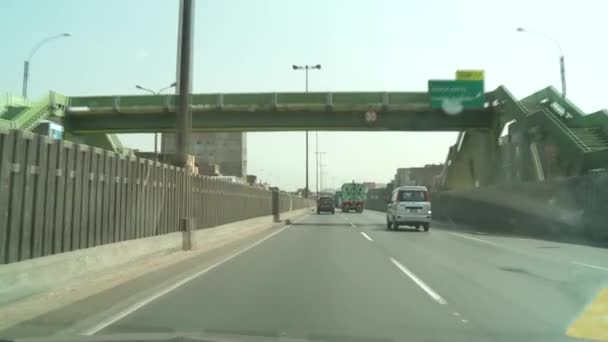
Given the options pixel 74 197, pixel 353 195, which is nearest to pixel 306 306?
pixel 74 197

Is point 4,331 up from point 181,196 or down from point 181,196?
down

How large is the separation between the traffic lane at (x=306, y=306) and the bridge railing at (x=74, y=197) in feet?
7.42

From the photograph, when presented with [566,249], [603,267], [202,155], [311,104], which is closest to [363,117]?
[311,104]

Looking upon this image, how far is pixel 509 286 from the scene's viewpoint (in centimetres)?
1262

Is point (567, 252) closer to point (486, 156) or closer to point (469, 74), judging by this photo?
point (469, 74)

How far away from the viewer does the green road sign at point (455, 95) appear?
149 feet

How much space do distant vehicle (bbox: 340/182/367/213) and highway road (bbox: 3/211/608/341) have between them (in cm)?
6485

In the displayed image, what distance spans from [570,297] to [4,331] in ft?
28.5

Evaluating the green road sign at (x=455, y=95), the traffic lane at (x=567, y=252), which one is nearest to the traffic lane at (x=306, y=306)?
the traffic lane at (x=567, y=252)

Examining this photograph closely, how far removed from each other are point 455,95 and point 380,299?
36.7 meters

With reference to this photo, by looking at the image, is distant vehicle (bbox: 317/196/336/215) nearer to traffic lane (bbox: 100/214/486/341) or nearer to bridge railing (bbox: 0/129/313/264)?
bridge railing (bbox: 0/129/313/264)

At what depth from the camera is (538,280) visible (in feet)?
44.5

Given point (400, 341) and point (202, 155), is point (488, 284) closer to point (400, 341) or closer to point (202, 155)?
point (400, 341)

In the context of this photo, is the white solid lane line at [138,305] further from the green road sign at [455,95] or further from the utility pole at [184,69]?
the green road sign at [455,95]
